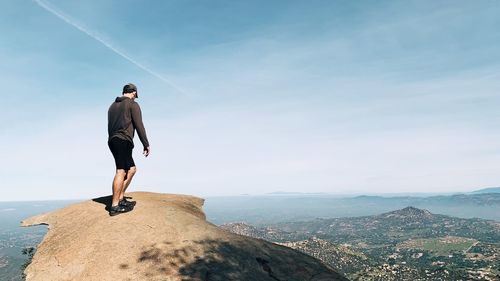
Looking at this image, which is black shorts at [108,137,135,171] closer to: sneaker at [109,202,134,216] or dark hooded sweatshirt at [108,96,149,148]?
dark hooded sweatshirt at [108,96,149,148]

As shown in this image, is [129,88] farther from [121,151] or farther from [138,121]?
[121,151]

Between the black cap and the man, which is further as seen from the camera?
the black cap

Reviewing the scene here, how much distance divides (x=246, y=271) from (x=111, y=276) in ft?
13.7

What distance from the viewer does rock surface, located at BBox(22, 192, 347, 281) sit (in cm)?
1171

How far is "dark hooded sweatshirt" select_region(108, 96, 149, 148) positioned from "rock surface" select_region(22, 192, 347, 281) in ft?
10.4

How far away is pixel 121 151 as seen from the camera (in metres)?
14.8

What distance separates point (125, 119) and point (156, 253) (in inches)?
210

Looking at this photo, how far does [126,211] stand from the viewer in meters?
15.2

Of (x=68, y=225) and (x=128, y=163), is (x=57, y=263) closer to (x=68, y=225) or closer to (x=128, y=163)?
(x=68, y=225)

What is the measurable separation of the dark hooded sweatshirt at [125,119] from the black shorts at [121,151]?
165mm

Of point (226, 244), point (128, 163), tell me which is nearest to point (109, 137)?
point (128, 163)

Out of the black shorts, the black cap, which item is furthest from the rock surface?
the black cap

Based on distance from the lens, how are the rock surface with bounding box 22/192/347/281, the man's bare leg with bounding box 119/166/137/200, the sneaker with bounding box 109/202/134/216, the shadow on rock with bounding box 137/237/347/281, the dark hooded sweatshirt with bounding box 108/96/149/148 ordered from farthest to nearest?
the man's bare leg with bounding box 119/166/137/200, the sneaker with bounding box 109/202/134/216, the dark hooded sweatshirt with bounding box 108/96/149/148, the shadow on rock with bounding box 137/237/347/281, the rock surface with bounding box 22/192/347/281

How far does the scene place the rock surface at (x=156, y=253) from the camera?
38.4 ft
